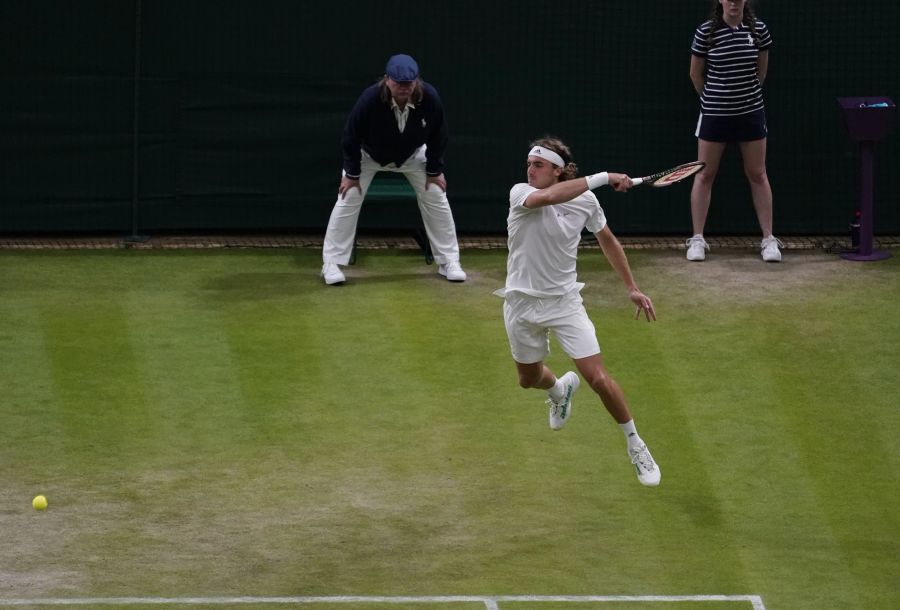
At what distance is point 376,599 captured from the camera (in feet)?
26.9

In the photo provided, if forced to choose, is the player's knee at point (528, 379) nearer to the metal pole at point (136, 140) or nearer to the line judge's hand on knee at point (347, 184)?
the line judge's hand on knee at point (347, 184)

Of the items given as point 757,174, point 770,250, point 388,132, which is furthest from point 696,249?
point 388,132

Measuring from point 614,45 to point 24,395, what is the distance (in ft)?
21.1

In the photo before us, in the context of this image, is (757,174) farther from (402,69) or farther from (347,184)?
(347,184)

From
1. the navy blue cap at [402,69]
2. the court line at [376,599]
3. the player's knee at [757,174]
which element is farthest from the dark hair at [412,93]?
the court line at [376,599]

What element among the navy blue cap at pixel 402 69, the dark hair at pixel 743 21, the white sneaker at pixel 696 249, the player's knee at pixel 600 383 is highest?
the dark hair at pixel 743 21

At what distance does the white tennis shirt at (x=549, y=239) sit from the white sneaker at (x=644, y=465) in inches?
38.2

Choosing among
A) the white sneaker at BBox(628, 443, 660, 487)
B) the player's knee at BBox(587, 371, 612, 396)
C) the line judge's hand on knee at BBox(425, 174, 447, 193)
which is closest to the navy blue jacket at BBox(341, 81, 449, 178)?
the line judge's hand on knee at BBox(425, 174, 447, 193)

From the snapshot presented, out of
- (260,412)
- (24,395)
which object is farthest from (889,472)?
(24,395)

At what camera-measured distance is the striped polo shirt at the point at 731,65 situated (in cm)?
1404

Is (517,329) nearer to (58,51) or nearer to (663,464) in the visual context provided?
(663,464)

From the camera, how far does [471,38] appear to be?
1477 cm

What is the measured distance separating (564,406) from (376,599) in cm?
232

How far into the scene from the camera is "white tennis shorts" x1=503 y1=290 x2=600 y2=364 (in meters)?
9.39
